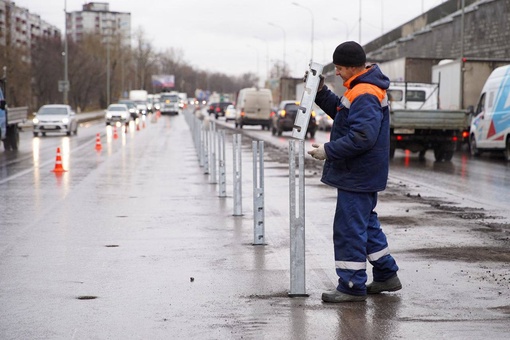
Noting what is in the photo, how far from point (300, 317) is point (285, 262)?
256 cm

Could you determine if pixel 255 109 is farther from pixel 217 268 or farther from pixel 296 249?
pixel 296 249

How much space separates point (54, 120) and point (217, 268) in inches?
1516

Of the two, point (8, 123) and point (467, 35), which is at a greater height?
point (467, 35)

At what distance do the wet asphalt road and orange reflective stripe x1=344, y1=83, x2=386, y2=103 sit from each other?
1552 mm

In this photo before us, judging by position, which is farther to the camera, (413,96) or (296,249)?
(413,96)

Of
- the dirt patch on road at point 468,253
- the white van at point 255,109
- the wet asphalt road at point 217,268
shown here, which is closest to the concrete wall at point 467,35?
the white van at point 255,109

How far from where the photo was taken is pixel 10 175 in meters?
21.5

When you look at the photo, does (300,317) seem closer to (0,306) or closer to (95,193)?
(0,306)

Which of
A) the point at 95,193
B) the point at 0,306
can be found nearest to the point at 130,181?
the point at 95,193

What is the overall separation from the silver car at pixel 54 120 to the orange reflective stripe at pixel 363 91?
40.1 metres

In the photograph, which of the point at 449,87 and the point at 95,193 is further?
the point at 449,87

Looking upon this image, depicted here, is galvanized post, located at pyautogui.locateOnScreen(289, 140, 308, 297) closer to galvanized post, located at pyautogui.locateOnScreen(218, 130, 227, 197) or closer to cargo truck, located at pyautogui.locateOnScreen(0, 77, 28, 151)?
galvanized post, located at pyautogui.locateOnScreen(218, 130, 227, 197)

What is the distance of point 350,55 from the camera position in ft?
24.4

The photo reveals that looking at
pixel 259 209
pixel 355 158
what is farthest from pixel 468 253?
pixel 355 158
